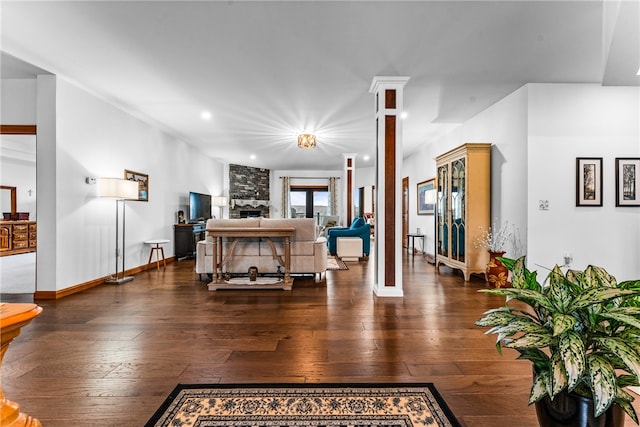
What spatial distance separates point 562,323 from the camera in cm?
92

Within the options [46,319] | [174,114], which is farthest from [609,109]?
[46,319]

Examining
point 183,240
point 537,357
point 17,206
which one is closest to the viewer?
point 537,357

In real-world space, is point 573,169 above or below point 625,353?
above

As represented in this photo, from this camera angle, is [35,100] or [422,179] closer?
[35,100]

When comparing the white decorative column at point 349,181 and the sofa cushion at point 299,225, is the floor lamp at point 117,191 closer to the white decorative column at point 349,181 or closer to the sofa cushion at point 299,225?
the sofa cushion at point 299,225

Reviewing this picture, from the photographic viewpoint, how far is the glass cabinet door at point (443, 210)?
5.55 metres

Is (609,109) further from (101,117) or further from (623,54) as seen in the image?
(101,117)

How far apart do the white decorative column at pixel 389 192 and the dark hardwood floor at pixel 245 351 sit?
0.35m

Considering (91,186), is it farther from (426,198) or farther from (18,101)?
(426,198)

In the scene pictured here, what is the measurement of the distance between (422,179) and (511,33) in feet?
17.1

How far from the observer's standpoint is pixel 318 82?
4.02m

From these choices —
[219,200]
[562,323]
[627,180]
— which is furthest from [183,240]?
[627,180]

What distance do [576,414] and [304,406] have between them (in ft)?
3.94

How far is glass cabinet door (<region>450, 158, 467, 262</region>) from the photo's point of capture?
5030 mm
